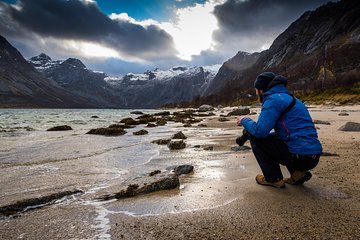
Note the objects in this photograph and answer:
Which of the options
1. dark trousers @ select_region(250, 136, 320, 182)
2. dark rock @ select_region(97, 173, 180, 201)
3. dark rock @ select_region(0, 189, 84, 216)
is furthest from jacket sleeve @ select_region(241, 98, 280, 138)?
dark rock @ select_region(0, 189, 84, 216)

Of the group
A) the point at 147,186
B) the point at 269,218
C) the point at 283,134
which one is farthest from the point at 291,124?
the point at 147,186

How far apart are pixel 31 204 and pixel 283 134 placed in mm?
3929

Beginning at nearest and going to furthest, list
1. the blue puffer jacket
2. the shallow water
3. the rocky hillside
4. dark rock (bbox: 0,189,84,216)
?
1. dark rock (bbox: 0,189,84,216)
2. the shallow water
3. the blue puffer jacket
4. the rocky hillside

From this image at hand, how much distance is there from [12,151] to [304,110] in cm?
983

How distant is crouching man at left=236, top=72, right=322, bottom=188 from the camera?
13.7 ft

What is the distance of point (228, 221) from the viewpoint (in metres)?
3.27

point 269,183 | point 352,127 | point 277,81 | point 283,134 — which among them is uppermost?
point 277,81

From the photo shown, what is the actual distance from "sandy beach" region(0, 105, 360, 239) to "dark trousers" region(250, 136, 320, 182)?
0.28 m

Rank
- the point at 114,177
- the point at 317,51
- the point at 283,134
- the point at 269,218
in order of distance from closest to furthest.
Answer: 1. the point at 269,218
2. the point at 283,134
3. the point at 114,177
4. the point at 317,51

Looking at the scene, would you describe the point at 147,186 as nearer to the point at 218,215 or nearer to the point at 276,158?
the point at 218,215

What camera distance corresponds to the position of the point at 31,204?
160 inches

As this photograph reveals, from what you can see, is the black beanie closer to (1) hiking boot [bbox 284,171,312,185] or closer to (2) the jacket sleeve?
(2) the jacket sleeve

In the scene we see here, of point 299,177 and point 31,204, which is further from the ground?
point 299,177

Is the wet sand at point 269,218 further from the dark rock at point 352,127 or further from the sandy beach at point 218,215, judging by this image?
the dark rock at point 352,127
